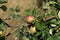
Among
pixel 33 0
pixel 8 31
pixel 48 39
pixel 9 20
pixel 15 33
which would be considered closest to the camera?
pixel 48 39

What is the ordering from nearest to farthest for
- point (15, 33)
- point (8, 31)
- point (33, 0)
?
1. point (15, 33)
2. point (8, 31)
3. point (33, 0)

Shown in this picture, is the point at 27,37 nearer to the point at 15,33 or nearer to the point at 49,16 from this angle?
the point at 15,33

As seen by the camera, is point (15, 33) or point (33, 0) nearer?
point (15, 33)

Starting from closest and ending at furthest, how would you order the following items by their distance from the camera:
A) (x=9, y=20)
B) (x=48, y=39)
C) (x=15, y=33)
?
(x=48, y=39)
(x=15, y=33)
(x=9, y=20)

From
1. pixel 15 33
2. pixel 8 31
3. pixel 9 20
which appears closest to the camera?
pixel 15 33

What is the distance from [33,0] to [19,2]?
246 mm

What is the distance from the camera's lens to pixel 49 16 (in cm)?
165

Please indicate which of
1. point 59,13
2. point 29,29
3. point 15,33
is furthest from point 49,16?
point 15,33

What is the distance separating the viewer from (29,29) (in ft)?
5.44

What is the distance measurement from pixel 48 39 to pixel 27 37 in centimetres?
19

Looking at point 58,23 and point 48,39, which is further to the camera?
point 58,23

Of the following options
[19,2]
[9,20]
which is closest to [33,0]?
[19,2]

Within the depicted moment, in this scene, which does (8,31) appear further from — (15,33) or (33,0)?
(33,0)

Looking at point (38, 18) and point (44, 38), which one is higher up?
point (38, 18)
